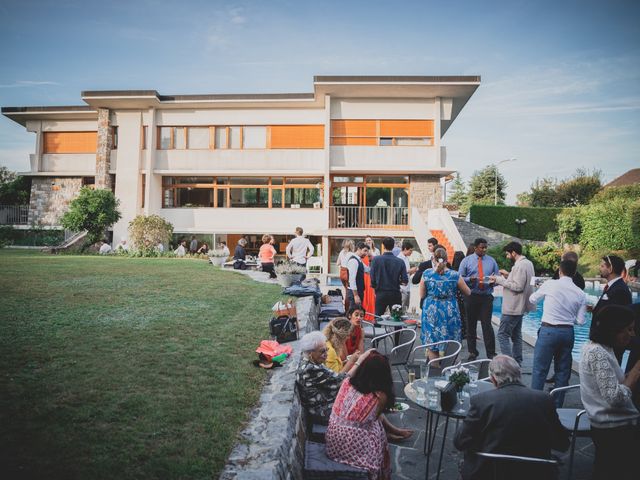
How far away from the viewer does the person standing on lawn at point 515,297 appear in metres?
6.05

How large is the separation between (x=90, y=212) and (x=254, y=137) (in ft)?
29.0

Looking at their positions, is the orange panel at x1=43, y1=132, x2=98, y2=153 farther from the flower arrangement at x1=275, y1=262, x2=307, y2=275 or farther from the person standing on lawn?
the person standing on lawn

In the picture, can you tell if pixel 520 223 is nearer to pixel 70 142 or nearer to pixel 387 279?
Result: pixel 387 279

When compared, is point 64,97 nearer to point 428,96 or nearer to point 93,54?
point 93,54

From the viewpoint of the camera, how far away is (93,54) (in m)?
11.6

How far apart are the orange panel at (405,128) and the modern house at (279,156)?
50 mm

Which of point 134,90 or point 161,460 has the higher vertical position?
point 134,90

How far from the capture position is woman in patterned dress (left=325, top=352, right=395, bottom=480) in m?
3.13

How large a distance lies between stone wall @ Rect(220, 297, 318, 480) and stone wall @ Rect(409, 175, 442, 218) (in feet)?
57.2

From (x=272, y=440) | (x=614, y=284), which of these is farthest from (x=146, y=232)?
(x=614, y=284)

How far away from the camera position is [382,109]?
21.0 m

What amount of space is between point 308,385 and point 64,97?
1052 inches

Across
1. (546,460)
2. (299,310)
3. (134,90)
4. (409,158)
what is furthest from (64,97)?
(546,460)

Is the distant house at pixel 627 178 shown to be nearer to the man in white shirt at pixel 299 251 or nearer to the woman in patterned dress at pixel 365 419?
the man in white shirt at pixel 299 251
